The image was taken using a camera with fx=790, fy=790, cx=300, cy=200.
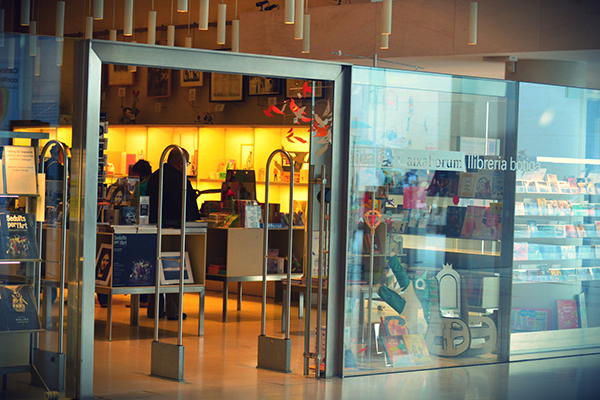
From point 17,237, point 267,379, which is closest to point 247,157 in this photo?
point 267,379

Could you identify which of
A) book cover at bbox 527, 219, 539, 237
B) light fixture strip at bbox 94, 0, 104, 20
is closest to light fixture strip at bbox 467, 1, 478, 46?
book cover at bbox 527, 219, 539, 237

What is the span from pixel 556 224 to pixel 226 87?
18.0 ft

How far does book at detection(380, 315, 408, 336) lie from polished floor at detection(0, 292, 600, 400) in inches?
11.7

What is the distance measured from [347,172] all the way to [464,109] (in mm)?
1100

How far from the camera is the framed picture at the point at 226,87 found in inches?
412

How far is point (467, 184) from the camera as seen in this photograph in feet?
19.4

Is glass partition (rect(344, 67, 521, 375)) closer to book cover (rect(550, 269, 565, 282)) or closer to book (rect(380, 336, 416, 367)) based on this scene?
book (rect(380, 336, 416, 367))

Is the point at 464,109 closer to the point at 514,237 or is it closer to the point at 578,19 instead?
the point at 514,237

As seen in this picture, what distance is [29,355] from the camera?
181 inches

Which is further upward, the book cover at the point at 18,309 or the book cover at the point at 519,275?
the book cover at the point at 519,275

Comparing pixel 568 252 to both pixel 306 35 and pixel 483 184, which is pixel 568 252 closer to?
pixel 483 184

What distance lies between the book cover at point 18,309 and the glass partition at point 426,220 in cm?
206

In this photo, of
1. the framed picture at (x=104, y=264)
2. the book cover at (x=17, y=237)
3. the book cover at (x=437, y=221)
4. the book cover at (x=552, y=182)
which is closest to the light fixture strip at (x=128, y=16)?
the framed picture at (x=104, y=264)

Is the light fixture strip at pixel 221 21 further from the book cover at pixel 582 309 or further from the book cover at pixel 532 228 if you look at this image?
the book cover at pixel 582 309
